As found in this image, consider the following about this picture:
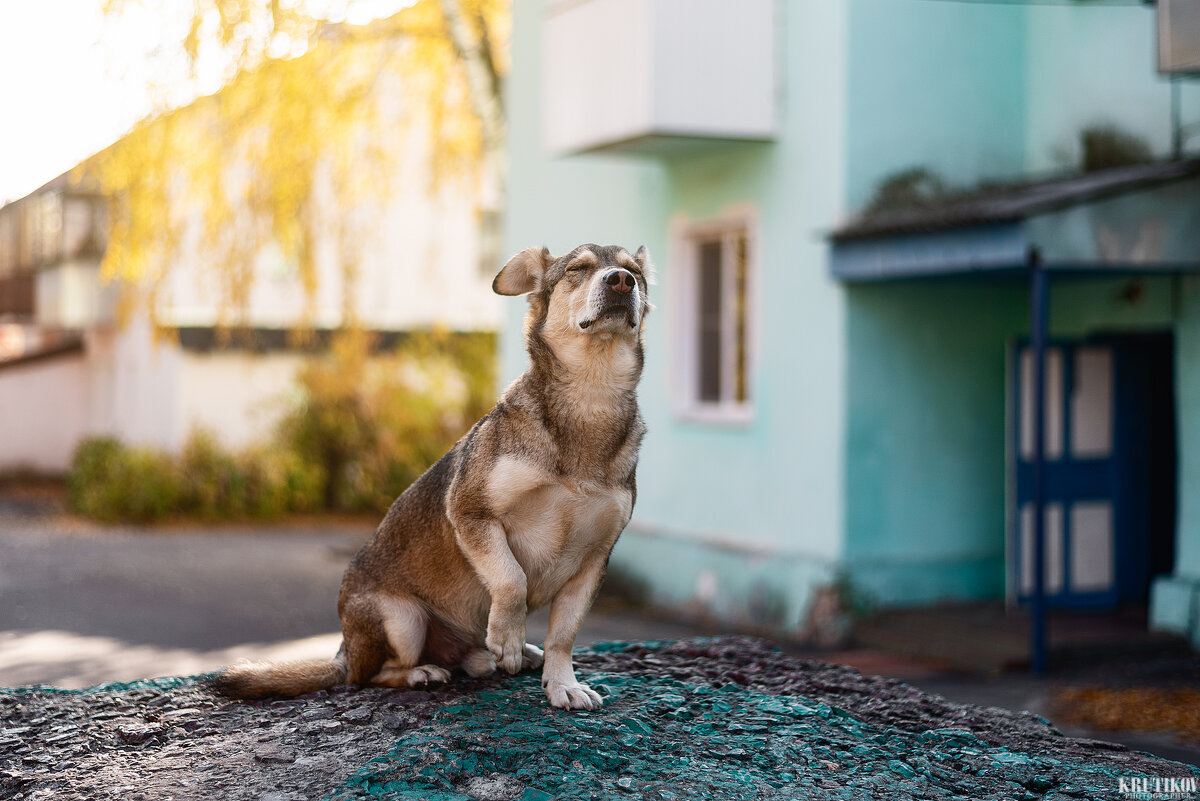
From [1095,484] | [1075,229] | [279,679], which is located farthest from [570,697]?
[1095,484]

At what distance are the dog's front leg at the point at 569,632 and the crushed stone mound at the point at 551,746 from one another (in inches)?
3.2

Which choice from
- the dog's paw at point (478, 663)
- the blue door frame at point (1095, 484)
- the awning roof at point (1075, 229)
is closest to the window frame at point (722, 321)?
the awning roof at point (1075, 229)

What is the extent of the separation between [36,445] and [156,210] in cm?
1414

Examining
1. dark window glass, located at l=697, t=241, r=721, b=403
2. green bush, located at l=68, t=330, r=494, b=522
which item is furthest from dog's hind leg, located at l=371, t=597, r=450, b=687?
green bush, located at l=68, t=330, r=494, b=522

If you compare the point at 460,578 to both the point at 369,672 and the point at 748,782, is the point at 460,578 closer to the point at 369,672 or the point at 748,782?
the point at 369,672

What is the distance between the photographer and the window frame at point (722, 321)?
13.2 metres

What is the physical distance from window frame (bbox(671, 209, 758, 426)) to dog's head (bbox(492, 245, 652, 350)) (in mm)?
7817

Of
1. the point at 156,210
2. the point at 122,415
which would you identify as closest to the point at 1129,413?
the point at 156,210

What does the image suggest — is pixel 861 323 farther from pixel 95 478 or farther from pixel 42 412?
pixel 42 412

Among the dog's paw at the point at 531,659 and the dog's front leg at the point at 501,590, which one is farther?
the dog's paw at the point at 531,659

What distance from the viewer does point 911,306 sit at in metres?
12.3

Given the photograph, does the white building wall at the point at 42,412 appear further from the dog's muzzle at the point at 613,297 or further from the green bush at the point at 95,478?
the dog's muzzle at the point at 613,297

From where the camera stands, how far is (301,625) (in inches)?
511

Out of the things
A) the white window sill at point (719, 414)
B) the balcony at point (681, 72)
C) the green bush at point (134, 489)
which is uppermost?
the balcony at point (681, 72)
